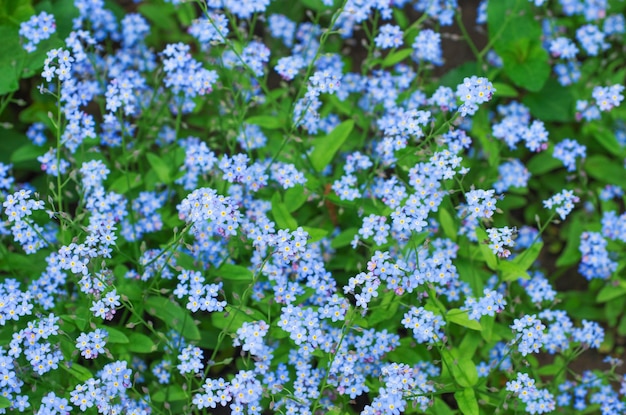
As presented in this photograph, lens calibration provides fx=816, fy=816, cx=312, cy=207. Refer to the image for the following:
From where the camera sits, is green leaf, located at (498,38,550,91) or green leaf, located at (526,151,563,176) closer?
green leaf, located at (498,38,550,91)

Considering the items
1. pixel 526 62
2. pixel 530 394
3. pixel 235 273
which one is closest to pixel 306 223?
pixel 235 273

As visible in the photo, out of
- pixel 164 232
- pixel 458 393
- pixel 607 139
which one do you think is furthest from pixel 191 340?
pixel 607 139

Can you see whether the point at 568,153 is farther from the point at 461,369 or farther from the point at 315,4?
the point at 315,4

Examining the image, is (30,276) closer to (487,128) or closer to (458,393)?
(458,393)

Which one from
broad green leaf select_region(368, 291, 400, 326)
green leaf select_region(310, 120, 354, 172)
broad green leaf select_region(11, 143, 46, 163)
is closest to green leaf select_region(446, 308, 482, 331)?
broad green leaf select_region(368, 291, 400, 326)

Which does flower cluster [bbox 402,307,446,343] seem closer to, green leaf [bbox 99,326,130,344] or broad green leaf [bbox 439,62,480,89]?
green leaf [bbox 99,326,130,344]
